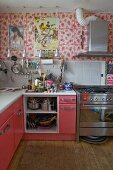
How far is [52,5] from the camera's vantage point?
2.84 m

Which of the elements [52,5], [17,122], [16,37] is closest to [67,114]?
[17,122]

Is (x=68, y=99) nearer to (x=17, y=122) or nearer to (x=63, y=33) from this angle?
(x=17, y=122)

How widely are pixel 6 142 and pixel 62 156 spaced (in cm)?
87

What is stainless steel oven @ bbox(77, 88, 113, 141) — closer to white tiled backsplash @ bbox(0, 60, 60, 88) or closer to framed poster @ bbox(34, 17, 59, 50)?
white tiled backsplash @ bbox(0, 60, 60, 88)

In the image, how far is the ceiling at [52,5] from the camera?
2.66 m

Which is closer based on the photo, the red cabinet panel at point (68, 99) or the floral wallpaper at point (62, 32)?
the red cabinet panel at point (68, 99)

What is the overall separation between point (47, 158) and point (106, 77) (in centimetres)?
173

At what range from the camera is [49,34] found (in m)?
3.17

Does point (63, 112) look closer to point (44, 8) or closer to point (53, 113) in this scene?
point (53, 113)

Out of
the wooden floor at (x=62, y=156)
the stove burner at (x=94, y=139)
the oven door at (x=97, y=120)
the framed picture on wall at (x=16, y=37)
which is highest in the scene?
the framed picture on wall at (x=16, y=37)

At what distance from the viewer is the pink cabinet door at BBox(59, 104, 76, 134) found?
8.98ft

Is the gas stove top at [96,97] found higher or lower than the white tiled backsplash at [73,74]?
lower

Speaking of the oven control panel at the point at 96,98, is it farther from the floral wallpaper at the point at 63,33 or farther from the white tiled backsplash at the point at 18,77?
the white tiled backsplash at the point at 18,77

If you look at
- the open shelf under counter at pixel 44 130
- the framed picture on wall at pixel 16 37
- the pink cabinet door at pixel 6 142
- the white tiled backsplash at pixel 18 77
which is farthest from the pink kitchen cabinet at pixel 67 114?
the framed picture on wall at pixel 16 37
